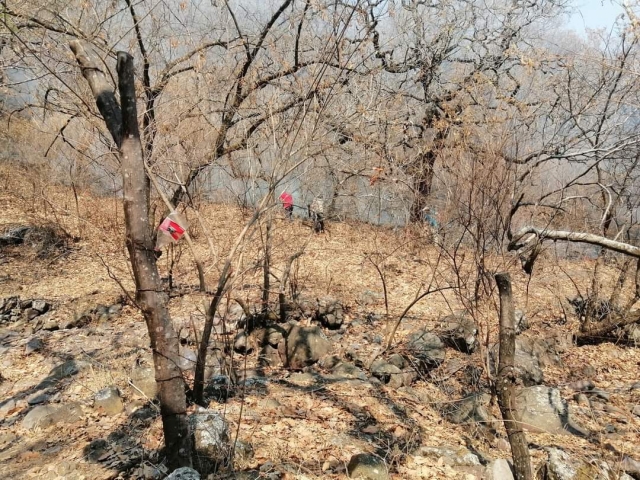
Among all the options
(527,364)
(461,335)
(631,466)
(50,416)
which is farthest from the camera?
(461,335)

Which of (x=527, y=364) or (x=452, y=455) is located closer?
(x=452, y=455)

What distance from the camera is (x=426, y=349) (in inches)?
239

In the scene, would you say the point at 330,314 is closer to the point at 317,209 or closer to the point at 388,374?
the point at 388,374

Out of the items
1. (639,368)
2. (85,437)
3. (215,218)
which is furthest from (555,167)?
(85,437)

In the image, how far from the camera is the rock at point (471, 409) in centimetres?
436

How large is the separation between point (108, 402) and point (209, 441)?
5.17 feet

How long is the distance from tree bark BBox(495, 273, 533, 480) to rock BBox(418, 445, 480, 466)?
59cm

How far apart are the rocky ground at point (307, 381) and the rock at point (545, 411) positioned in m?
0.02

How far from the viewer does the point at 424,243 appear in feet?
30.5

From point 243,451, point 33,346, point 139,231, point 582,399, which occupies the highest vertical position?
point 139,231

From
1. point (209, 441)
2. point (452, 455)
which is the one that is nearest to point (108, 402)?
point (209, 441)

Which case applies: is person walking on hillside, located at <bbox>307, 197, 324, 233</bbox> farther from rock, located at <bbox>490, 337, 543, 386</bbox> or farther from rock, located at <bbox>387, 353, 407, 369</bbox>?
rock, located at <bbox>490, 337, 543, 386</bbox>

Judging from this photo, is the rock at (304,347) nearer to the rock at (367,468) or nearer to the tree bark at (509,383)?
the rock at (367,468)

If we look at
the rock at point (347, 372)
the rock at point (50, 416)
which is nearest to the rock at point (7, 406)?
the rock at point (50, 416)
